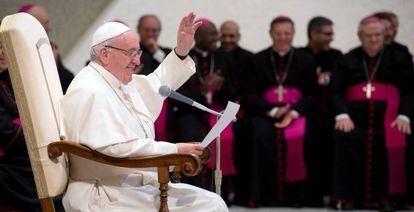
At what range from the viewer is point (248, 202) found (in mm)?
6766

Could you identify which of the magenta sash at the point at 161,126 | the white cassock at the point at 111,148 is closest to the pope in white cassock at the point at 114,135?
the white cassock at the point at 111,148

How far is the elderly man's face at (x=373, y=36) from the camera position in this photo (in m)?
6.80

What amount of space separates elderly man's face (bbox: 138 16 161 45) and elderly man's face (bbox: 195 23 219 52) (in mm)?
396

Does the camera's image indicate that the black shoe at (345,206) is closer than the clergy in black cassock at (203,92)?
Yes

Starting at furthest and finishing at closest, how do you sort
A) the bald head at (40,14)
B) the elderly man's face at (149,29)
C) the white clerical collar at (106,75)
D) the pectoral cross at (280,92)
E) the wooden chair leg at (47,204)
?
the elderly man's face at (149,29)
the pectoral cross at (280,92)
the bald head at (40,14)
the white clerical collar at (106,75)
the wooden chair leg at (47,204)

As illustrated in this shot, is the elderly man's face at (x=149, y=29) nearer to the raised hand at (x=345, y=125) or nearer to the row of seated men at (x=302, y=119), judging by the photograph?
the row of seated men at (x=302, y=119)

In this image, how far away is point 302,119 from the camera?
6.86m

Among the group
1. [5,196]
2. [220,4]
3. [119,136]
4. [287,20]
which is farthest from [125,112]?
[220,4]

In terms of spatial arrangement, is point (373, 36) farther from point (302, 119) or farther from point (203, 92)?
point (203, 92)

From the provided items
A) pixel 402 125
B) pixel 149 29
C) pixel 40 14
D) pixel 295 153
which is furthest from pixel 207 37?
pixel 402 125

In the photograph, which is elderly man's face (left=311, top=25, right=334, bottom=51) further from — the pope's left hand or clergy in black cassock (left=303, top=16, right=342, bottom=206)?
the pope's left hand

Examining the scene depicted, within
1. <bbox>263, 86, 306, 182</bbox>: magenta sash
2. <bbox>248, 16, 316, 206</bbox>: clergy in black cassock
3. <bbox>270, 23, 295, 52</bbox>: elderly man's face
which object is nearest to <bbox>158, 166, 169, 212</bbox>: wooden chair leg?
<bbox>248, 16, 316, 206</bbox>: clergy in black cassock

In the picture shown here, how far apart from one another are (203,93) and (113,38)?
303cm

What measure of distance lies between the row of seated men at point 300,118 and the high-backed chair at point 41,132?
2.88m
